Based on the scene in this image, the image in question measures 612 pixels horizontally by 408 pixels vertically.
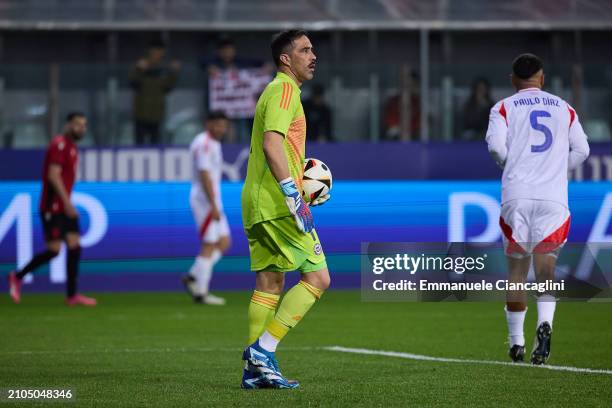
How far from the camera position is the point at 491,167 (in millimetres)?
18266

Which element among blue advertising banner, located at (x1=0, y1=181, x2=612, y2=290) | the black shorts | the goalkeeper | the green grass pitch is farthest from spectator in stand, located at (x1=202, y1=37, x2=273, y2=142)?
the goalkeeper

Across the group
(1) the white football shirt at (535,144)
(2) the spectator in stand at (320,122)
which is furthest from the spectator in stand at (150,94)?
(1) the white football shirt at (535,144)

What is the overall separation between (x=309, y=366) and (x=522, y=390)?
201 centimetres

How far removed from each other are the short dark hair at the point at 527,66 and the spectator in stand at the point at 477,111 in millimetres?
9261

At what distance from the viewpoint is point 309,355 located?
995 centimetres

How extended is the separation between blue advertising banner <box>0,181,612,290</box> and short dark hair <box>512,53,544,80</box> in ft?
26.2

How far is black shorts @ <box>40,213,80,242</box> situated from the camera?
623 inches

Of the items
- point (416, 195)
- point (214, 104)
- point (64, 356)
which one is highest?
point (214, 104)

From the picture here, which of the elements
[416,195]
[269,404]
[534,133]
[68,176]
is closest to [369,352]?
[534,133]

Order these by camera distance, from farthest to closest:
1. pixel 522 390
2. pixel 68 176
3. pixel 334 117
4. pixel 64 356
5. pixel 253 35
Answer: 1. pixel 253 35
2. pixel 334 117
3. pixel 68 176
4. pixel 64 356
5. pixel 522 390

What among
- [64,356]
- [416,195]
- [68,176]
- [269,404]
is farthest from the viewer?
[416,195]

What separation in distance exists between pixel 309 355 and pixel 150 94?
9678 mm

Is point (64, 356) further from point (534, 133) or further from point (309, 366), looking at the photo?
point (534, 133)

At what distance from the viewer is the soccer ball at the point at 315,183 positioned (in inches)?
318
